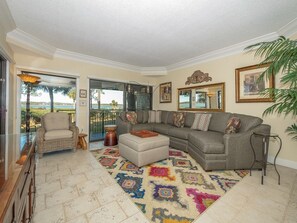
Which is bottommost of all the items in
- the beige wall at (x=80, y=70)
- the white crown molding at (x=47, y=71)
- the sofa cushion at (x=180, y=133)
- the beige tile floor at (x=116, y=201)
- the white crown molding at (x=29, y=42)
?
the beige tile floor at (x=116, y=201)

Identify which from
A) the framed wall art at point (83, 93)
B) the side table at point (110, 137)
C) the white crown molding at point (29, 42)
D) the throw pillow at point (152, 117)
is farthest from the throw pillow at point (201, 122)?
the white crown molding at point (29, 42)

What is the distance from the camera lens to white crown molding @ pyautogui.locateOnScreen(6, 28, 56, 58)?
98.9 inches

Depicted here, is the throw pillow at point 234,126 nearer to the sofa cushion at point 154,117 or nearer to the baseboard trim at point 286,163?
the baseboard trim at point 286,163

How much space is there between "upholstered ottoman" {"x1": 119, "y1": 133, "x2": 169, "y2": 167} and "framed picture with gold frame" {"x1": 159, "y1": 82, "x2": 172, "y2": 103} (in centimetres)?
255

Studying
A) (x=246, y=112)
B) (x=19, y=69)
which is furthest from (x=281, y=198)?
(x=19, y=69)

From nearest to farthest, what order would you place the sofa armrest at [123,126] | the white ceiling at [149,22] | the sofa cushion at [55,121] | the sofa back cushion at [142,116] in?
1. the white ceiling at [149,22]
2. the sofa cushion at [55,121]
3. the sofa armrest at [123,126]
4. the sofa back cushion at [142,116]

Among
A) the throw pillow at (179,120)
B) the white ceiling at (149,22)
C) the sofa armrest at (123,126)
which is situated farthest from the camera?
the throw pillow at (179,120)

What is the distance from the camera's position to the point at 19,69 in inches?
A: 119

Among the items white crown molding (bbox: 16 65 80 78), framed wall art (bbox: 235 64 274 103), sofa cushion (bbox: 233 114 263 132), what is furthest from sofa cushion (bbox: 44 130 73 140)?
framed wall art (bbox: 235 64 274 103)

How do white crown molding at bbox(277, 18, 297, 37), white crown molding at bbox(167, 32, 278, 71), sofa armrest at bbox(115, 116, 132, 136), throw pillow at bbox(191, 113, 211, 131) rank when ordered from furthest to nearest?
sofa armrest at bbox(115, 116, 132, 136), throw pillow at bbox(191, 113, 211, 131), white crown molding at bbox(167, 32, 278, 71), white crown molding at bbox(277, 18, 297, 37)

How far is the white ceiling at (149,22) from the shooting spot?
1.87m

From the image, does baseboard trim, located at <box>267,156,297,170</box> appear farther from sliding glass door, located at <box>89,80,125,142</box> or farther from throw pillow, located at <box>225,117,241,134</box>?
sliding glass door, located at <box>89,80,125,142</box>

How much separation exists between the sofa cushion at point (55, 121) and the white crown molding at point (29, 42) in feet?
4.68

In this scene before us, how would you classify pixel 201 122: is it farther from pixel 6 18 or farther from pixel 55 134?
pixel 6 18
